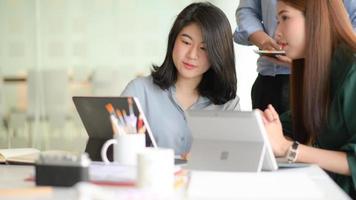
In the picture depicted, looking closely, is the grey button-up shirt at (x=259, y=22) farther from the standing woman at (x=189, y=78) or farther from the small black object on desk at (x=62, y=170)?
the small black object on desk at (x=62, y=170)

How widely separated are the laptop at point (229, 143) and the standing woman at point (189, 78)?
0.52 metres

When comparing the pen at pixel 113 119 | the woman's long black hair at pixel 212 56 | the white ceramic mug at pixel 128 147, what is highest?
the woman's long black hair at pixel 212 56

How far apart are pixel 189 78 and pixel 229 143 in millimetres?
729

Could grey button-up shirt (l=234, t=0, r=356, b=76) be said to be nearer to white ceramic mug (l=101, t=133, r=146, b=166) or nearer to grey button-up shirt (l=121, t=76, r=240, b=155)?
grey button-up shirt (l=121, t=76, r=240, b=155)

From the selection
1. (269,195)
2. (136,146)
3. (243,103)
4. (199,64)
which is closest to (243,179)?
(269,195)

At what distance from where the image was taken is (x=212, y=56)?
1.81m

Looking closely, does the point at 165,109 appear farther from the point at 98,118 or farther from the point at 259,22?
the point at 259,22

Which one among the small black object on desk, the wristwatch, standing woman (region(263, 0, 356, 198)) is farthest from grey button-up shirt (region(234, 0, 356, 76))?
the small black object on desk

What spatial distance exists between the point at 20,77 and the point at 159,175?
11.1ft

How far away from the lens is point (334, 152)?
1259 mm

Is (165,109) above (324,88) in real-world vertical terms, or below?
below

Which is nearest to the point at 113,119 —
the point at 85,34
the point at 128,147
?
the point at 128,147

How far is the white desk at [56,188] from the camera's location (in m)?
0.89

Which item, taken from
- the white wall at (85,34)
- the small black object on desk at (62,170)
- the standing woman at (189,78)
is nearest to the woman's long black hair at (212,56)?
→ the standing woman at (189,78)
